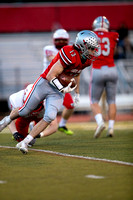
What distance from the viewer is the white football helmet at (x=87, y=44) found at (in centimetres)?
596

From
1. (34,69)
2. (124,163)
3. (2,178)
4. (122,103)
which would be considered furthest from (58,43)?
(34,69)

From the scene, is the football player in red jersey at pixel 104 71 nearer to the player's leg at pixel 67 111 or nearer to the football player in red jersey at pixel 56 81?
the player's leg at pixel 67 111

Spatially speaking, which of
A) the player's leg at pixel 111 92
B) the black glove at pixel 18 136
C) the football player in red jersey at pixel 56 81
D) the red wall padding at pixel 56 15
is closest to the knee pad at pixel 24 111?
the football player in red jersey at pixel 56 81

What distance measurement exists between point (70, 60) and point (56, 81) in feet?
0.93

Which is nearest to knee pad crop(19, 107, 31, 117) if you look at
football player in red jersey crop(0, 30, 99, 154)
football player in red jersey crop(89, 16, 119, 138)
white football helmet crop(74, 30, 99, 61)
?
football player in red jersey crop(0, 30, 99, 154)

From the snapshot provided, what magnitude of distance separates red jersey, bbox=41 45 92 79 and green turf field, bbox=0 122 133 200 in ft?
3.13

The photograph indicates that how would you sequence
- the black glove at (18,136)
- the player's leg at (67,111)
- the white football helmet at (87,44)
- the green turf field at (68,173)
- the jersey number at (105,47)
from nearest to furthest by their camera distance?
the green turf field at (68,173), the white football helmet at (87,44), the black glove at (18,136), the jersey number at (105,47), the player's leg at (67,111)

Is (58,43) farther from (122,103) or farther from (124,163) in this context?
(122,103)

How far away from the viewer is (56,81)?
231 inches

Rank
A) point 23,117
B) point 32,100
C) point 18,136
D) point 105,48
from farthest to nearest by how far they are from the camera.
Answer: point 105,48, point 23,117, point 18,136, point 32,100

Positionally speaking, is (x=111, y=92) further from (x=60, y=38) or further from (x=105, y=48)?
(x=60, y=38)

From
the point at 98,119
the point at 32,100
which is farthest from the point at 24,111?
the point at 98,119

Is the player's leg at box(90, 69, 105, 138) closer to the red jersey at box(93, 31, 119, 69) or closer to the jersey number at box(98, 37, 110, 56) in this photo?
the red jersey at box(93, 31, 119, 69)

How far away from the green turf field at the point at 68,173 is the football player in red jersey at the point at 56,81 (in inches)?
14.5
